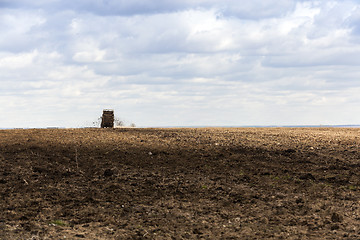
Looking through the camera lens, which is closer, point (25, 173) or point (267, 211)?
point (267, 211)

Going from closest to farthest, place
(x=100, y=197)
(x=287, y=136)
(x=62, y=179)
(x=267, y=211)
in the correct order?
(x=267, y=211), (x=100, y=197), (x=62, y=179), (x=287, y=136)

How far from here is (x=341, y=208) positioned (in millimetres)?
9078

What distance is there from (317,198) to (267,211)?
1581mm

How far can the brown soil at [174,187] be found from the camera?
808 cm

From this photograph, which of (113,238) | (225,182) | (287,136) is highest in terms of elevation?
(287,136)

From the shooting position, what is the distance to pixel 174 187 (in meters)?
10.1

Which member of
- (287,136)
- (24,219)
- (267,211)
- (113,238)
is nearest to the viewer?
(113,238)

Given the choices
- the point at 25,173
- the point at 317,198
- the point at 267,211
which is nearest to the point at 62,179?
the point at 25,173

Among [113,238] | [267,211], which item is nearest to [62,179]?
[113,238]

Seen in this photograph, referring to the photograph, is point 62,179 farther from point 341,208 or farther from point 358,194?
point 358,194

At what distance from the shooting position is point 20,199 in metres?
9.16

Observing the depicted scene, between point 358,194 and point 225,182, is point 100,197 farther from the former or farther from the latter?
point 358,194

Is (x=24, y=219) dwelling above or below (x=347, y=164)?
below

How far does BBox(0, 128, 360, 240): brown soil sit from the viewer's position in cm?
808
